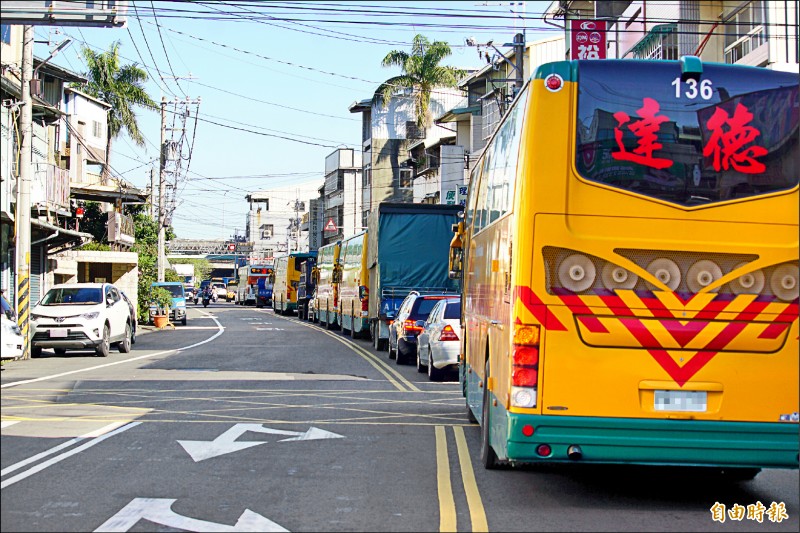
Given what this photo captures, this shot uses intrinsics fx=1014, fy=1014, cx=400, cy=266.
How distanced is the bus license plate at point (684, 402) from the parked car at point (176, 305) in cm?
3796

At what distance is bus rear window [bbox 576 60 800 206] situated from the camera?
7.84m

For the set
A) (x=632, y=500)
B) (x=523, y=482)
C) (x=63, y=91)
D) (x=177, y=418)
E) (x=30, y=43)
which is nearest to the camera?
(x=632, y=500)

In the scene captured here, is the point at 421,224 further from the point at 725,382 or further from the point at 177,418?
the point at 725,382

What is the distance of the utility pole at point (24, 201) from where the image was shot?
928 inches

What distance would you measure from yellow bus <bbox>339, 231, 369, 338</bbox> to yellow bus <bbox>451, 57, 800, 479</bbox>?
2352 cm

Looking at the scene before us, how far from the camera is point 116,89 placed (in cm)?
5850

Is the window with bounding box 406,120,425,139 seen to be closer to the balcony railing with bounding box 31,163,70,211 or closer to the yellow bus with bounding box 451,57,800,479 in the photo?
the balcony railing with bounding box 31,163,70,211

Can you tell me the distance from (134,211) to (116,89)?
7093 mm

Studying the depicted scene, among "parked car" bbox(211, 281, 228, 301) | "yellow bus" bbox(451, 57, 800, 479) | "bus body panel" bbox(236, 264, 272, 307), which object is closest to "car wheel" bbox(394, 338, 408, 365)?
"yellow bus" bbox(451, 57, 800, 479)

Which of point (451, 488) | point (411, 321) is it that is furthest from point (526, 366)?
point (411, 321)

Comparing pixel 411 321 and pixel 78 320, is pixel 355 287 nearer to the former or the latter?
pixel 411 321

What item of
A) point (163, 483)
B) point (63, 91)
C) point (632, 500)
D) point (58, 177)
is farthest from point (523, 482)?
point (63, 91)

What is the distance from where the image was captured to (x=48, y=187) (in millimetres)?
31781

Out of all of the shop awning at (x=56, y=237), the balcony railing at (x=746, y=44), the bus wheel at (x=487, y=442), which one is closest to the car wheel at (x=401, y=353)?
the balcony railing at (x=746, y=44)
